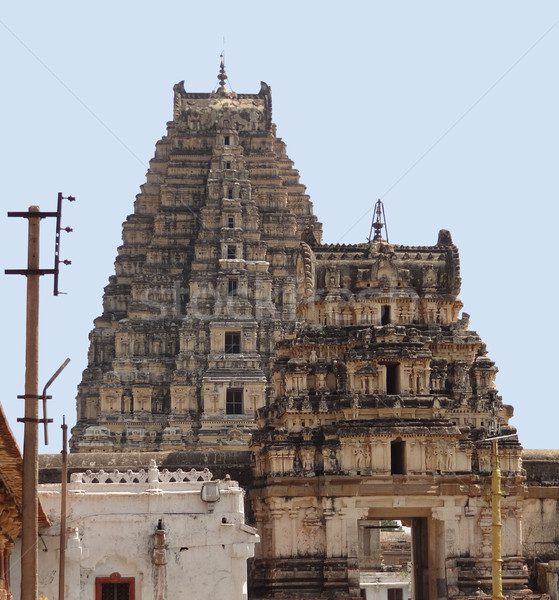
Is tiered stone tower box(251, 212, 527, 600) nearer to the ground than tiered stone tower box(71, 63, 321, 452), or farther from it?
nearer to the ground

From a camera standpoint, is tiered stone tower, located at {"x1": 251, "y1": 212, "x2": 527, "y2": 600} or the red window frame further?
tiered stone tower, located at {"x1": 251, "y1": 212, "x2": 527, "y2": 600}

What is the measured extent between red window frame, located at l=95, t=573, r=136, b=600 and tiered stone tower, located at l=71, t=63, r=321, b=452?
34.2m

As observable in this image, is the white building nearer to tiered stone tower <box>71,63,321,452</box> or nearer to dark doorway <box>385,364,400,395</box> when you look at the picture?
dark doorway <box>385,364,400,395</box>

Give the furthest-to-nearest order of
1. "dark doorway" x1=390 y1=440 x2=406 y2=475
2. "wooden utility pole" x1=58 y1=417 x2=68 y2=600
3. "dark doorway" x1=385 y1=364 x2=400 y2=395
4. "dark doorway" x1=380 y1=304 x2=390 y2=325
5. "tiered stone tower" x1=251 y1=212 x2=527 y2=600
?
"dark doorway" x1=380 y1=304 x2=390 y2=325
"dark doorway" x1=385 y1=364 x2=400 y2=395
"dark doorway" x1=390 y1=440 x2=406 y2=475
"tiered stone tower" x1=251 y1=212 x2=527 y2=600
"wooden utility pole" x1=58 y1=417 x2=68 y2=600

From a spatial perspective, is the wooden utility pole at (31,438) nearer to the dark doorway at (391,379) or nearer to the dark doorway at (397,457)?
the dark doorway at (397,457)

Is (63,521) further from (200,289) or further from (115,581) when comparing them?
(200,289)

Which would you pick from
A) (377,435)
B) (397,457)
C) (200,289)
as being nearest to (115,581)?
(377,435)

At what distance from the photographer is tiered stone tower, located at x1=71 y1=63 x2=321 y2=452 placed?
77625 mm

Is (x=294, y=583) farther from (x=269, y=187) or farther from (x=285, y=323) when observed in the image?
(x=269, y=187)

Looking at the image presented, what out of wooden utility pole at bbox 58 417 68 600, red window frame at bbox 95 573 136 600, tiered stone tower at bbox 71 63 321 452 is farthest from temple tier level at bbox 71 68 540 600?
wooden utility pole at bbox 58 417 68 600

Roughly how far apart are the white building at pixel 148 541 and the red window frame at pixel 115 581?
29mm

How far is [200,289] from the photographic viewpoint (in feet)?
268

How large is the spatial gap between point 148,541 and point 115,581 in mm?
1465

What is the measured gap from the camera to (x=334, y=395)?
173ft
